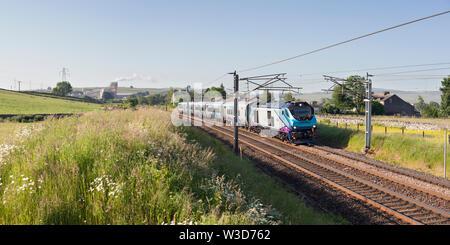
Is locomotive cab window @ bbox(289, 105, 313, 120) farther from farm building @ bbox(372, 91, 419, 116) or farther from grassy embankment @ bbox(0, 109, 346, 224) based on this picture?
farm building @ bbox(372, 91, 419, 116)

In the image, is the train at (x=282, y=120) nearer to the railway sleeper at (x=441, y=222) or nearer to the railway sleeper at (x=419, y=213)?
the railway sleeper at (x=419, y=213)

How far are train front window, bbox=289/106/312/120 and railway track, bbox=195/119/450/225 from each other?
3.92m

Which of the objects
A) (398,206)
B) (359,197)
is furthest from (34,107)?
(398,206)

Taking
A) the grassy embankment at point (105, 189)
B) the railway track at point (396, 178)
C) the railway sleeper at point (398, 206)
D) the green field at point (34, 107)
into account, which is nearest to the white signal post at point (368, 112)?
the railway track at point (396, 178)

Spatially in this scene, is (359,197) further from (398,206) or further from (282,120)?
(282,120)

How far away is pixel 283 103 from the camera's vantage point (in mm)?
19891

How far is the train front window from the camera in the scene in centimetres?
1878

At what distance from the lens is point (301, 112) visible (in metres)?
19.1

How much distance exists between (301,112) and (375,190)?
31.7 ft

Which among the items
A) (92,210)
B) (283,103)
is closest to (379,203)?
(92,210)

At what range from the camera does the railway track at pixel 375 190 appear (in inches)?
311

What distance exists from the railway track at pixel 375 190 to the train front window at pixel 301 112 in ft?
12.9
